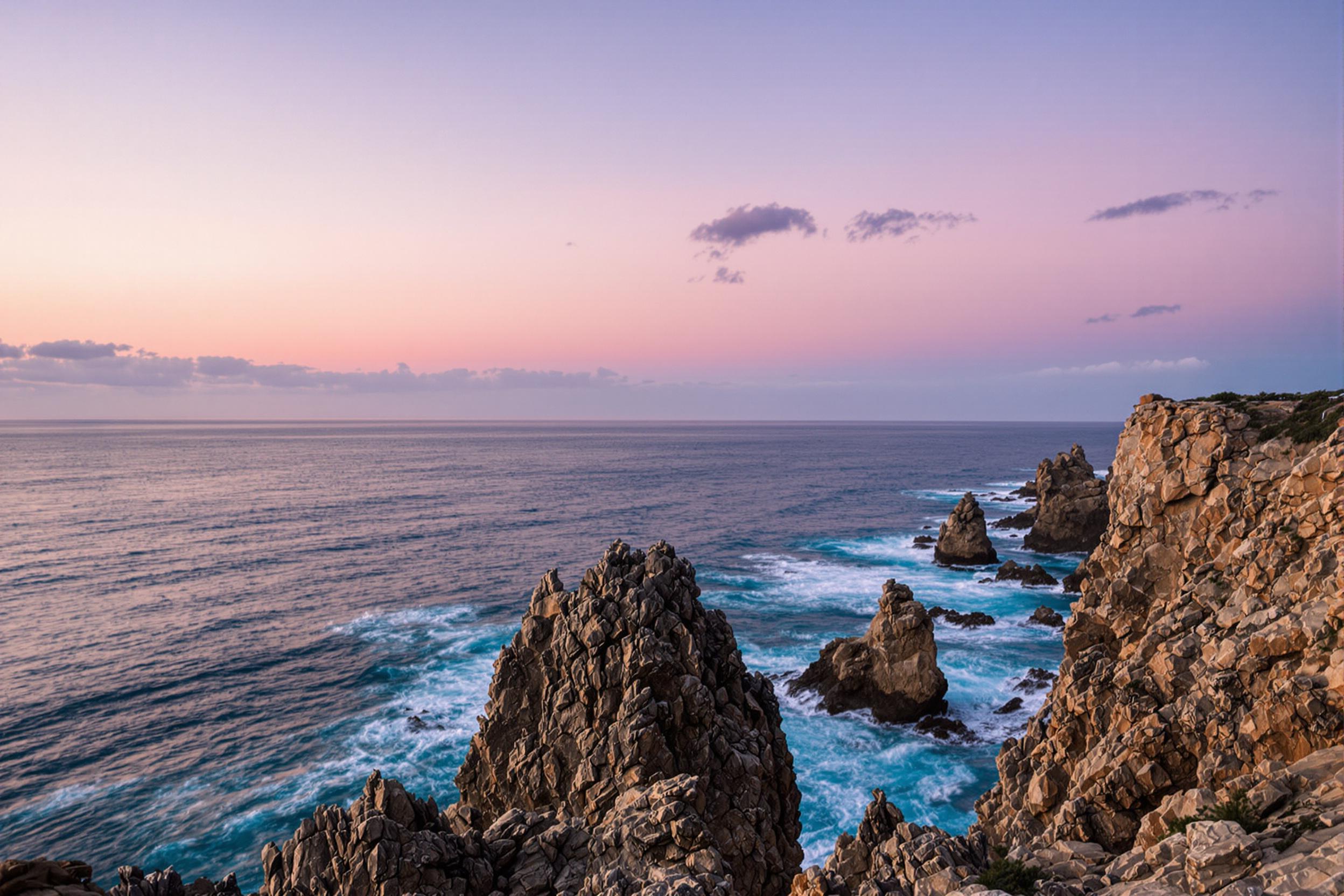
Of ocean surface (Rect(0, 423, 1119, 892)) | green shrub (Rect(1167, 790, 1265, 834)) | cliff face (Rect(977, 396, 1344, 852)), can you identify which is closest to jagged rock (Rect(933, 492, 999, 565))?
ocean surface (Rect(0, 423, 1119, 892))

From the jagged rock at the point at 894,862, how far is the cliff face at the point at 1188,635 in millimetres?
3299

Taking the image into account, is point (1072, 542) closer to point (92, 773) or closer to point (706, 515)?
point (706, 515)

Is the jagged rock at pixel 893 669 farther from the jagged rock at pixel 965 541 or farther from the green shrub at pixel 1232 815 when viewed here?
the jagged rock at pixel 965 541

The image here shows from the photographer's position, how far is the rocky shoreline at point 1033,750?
14648 millimetres

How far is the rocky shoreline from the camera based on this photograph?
1465 cm

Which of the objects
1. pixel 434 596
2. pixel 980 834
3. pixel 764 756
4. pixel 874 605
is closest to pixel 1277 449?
pixel 980 834

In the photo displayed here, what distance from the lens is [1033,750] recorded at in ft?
84.3

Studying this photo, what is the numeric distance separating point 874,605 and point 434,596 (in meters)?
49.6

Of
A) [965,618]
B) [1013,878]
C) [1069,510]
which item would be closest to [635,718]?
[1013,878]

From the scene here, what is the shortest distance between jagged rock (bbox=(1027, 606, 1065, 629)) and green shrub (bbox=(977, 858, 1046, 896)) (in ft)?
189

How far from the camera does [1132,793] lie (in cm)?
1919

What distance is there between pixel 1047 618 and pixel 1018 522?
1969 inches

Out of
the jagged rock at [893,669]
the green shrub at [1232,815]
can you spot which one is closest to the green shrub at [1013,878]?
the green shrub at [1232,815]

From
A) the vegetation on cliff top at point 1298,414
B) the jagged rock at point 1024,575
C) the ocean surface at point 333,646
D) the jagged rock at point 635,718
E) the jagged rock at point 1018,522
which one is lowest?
the ocean surface at point 333,646
